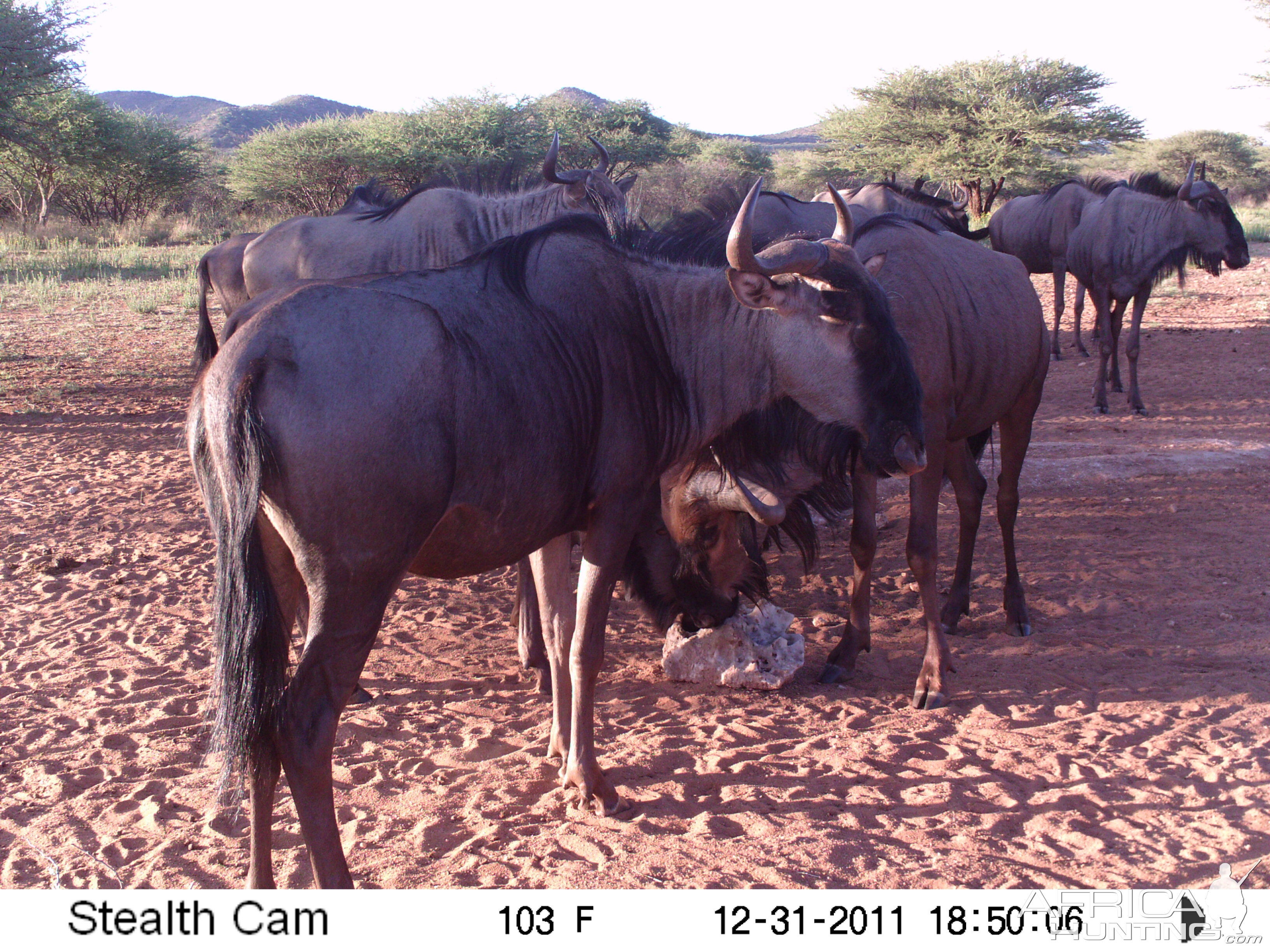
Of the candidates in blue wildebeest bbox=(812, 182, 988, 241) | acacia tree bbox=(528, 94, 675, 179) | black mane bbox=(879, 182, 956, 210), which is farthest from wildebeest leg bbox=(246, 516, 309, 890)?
acacia tree bbox=(528, 94, 675, 179)

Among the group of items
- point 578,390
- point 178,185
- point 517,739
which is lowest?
point 517,739

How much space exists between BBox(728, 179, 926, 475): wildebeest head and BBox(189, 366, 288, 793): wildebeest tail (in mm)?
1599

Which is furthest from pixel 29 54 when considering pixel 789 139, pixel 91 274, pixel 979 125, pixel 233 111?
pixel 789 139

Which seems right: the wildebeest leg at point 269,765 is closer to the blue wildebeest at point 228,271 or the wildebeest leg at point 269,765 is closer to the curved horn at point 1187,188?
the blue wildebeest at point 228,271

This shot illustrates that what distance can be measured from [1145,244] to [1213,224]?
2.31 ft

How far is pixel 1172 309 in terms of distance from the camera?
16.0 m

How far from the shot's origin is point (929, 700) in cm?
413

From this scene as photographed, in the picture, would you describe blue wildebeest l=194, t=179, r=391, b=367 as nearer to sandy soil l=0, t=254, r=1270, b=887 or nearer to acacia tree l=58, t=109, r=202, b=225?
sandy soil l=0, t=254, r=1270, b=887

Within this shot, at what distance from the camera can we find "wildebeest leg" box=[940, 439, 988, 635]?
5172mm

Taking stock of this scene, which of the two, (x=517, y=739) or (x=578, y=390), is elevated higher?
(x=578, y=390)

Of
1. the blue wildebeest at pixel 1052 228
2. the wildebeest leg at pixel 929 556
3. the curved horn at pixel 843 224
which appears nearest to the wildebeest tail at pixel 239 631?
the curved horn at pixel 843 224
